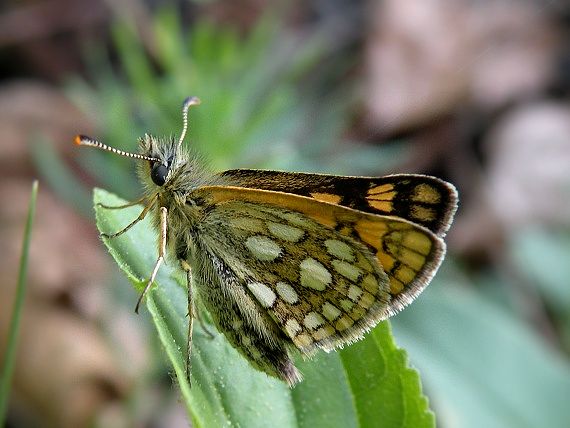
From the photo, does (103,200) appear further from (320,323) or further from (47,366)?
(47,366)

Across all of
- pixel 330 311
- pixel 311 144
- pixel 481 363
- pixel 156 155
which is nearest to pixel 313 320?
pixel 330 311

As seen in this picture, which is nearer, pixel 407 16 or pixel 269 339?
pixel 269 339

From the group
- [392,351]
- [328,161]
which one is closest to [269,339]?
[392,351]

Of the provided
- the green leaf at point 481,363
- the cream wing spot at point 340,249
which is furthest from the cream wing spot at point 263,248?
the green leaf at point 481,363

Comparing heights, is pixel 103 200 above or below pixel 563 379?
above

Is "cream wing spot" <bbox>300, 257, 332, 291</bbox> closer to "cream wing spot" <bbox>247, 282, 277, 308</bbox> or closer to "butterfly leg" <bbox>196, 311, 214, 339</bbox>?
"cream wing spot" <bbox>247, 282, 277, 308</bbox>

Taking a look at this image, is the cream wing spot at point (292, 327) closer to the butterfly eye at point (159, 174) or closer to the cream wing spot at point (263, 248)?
the cream wing spot at point (263, 248)
